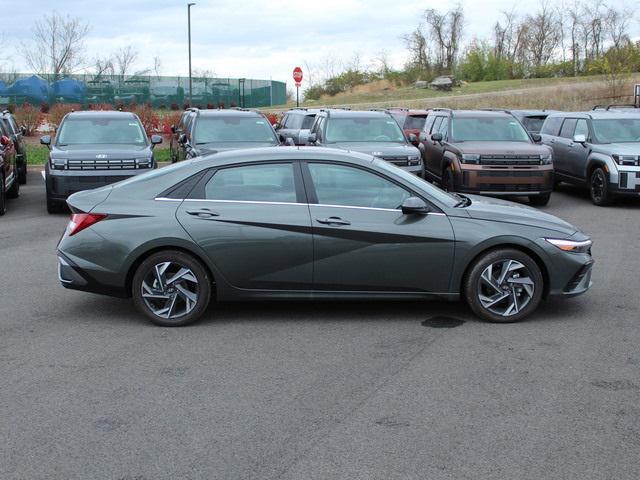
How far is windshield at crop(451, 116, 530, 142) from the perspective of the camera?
16.4 meters

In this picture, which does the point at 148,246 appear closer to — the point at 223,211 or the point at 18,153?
the point at 223,211

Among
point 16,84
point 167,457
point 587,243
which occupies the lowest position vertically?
point 167,457

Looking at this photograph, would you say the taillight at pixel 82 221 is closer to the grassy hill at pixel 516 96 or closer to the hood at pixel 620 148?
the hood at pixel 620 148

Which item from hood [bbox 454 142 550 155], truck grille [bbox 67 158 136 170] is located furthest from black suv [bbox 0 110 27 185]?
hood [bbox 454 142 550 155]

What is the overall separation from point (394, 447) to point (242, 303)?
3.66 m

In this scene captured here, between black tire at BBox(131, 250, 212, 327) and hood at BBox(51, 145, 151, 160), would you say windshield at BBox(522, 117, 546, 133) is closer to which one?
hood at BBox(51, 145, 151, 160)

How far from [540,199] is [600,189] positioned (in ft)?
3.79

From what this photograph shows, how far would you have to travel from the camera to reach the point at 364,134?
16359mm

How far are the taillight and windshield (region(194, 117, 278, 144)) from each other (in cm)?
863

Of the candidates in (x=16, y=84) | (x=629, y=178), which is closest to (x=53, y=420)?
(x=629, y=178)

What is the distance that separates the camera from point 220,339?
6.69 metres

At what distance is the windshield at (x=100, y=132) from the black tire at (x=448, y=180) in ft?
19.0

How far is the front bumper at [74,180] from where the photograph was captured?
1394 centimetres

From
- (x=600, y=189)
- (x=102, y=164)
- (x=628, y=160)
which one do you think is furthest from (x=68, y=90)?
(x=628, y=160)
